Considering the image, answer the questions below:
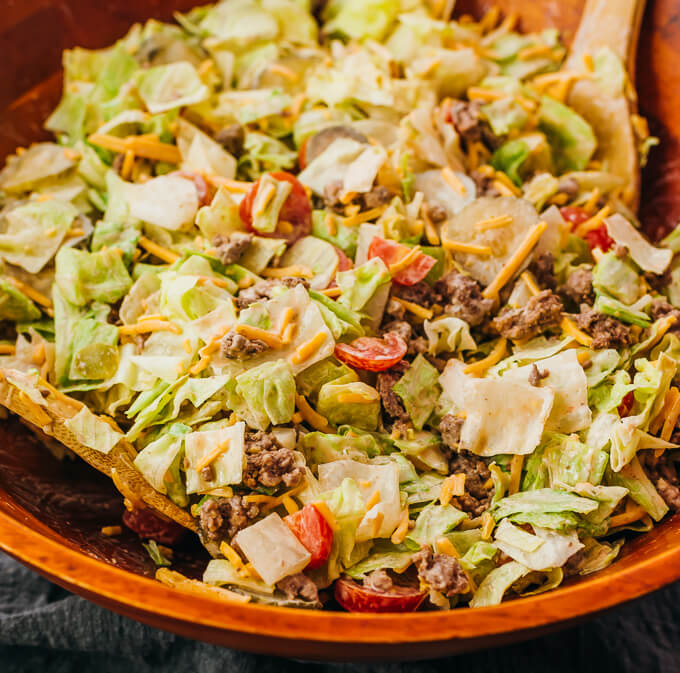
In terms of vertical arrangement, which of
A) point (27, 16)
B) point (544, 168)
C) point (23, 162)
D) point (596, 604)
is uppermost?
point (27, 16)

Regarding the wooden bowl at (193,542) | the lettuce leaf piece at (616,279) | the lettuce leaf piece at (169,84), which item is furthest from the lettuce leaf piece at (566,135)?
the lettuce leaf piece at (169,84)

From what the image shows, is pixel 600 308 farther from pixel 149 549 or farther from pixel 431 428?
pixel 149 549

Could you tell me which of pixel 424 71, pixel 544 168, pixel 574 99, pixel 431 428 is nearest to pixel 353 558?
pixel 431 428

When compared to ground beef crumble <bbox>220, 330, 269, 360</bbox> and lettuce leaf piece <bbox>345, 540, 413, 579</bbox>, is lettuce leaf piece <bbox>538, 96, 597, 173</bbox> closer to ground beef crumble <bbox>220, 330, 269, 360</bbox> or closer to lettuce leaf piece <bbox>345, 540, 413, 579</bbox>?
ground beef crumble <bbox>220, 330, 269, 360</bbox>

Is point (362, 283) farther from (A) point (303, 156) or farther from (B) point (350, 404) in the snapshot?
(A) point (303, 156)

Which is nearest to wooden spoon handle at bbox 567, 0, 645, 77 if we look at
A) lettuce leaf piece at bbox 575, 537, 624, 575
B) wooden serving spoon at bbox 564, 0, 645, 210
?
wooden serving spoon at bbox 564, 0, 645, 210

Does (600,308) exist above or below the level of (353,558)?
above
